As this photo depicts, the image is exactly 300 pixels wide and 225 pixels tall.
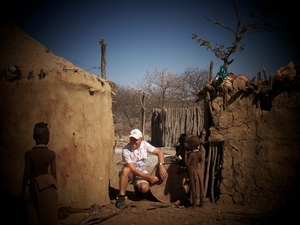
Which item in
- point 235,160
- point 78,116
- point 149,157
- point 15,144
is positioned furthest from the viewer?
point 149,157

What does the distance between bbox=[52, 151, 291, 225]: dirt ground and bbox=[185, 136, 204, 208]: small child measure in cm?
27

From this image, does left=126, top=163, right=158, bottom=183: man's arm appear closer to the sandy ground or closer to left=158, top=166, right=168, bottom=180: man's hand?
left=158, top=166, right=168, bottom=180: man's hand

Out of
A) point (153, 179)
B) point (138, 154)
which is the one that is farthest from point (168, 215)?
point (138, 154)

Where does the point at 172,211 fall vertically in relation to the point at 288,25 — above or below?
below

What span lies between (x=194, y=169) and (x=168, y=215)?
90 cm

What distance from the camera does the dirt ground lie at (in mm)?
3848

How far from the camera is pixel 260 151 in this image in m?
4.46

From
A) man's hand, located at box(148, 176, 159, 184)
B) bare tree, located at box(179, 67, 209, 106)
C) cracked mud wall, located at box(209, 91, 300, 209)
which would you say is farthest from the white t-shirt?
bare tree, located at box(179, 67, 209, 106)

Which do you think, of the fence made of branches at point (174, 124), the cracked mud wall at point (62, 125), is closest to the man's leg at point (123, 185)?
the cracked mud wall at point (62, 125)

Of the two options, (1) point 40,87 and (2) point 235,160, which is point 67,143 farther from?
(2) point 235,160

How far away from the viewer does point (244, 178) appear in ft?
14.8

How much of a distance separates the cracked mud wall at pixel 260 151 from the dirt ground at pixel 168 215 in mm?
276

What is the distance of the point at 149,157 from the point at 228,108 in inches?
229

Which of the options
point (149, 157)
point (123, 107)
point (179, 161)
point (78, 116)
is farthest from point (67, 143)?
point (123, 107)
